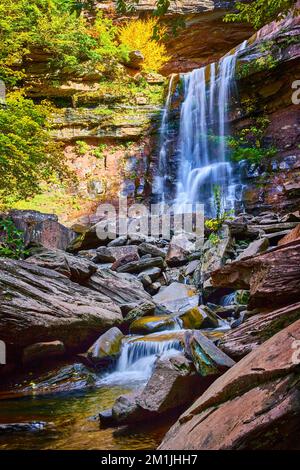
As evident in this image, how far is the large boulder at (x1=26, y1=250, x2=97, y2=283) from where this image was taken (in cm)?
667

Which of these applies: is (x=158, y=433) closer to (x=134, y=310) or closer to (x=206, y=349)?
(x=206, y=349)

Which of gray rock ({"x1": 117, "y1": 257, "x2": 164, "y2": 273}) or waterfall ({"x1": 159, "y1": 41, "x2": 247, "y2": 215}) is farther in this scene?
waterfall ({"x1": 159, "y1": 41, "x2": 247, "y2": 215})

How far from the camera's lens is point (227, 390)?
2.54 metres

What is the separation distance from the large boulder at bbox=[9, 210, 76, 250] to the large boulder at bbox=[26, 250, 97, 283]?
114 inches

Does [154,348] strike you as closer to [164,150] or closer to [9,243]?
[9,243]

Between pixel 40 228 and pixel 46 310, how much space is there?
227 inches

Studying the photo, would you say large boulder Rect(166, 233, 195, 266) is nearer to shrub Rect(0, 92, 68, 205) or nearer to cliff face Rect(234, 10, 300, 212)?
shrub Rect(0, 92, 68, 205)

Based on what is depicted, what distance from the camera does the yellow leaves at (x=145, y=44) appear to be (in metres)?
21.3

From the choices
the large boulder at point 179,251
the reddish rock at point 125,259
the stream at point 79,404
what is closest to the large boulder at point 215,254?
the large boulder at point 179,251

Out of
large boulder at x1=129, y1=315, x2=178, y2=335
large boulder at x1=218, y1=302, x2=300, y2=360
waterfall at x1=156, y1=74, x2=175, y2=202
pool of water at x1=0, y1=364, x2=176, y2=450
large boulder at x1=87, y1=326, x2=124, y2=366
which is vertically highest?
waterfall at x1=156, y1=74, x2=175, y2=202

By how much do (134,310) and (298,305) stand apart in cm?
393

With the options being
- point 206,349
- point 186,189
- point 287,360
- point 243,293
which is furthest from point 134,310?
point 186,189

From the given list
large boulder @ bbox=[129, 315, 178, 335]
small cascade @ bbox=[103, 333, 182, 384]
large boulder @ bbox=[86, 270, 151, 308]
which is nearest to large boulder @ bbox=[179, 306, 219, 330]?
large boulder @ bbox=[129, 315, 178, 335]

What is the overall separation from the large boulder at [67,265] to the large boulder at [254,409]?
4.36 metres
